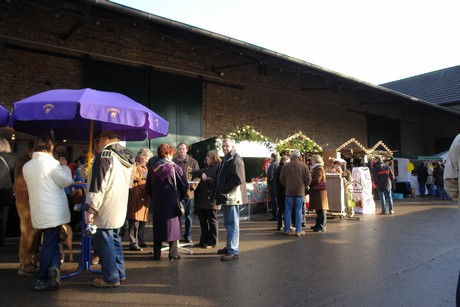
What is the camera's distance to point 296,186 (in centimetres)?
707

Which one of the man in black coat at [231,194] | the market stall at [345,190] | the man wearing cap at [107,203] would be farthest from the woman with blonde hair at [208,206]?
the market stall at [345,190]

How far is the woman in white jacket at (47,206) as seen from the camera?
3930 mm

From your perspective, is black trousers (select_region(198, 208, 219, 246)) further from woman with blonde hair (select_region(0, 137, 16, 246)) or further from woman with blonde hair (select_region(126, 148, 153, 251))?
woman with blonde hair (select_region(0, 137, 16, 246))

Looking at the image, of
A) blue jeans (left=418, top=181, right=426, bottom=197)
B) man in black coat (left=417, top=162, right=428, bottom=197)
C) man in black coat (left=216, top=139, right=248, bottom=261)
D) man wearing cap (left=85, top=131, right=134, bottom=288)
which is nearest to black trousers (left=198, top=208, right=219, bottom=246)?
man in black coat (left=216, top=139, right=248, bottom=261)

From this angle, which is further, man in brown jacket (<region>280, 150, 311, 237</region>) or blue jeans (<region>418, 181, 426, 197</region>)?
blue jeans (<region>418, 181, 426, 197</region>)

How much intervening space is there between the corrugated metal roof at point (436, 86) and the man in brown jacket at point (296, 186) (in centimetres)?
2429

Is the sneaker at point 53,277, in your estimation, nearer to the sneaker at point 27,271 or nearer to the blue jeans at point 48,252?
the blue jeans at point 48,252

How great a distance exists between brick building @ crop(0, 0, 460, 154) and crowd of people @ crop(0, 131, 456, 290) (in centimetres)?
380

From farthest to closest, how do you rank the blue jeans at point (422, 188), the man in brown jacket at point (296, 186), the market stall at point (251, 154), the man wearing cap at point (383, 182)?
the blue jeans at point (422, 188), the man wearing cap at point (383, 182), the market stall at point (251, 154), the man in brown jacket at point (296, 186)

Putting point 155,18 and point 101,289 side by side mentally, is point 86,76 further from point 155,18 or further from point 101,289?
point 101,289

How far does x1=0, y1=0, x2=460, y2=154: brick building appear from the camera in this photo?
9.31 meters

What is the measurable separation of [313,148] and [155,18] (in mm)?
6318

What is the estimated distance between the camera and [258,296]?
376 centimetres

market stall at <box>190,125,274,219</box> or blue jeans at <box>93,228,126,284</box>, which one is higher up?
market stall at <box>190,125,274,219</box>
